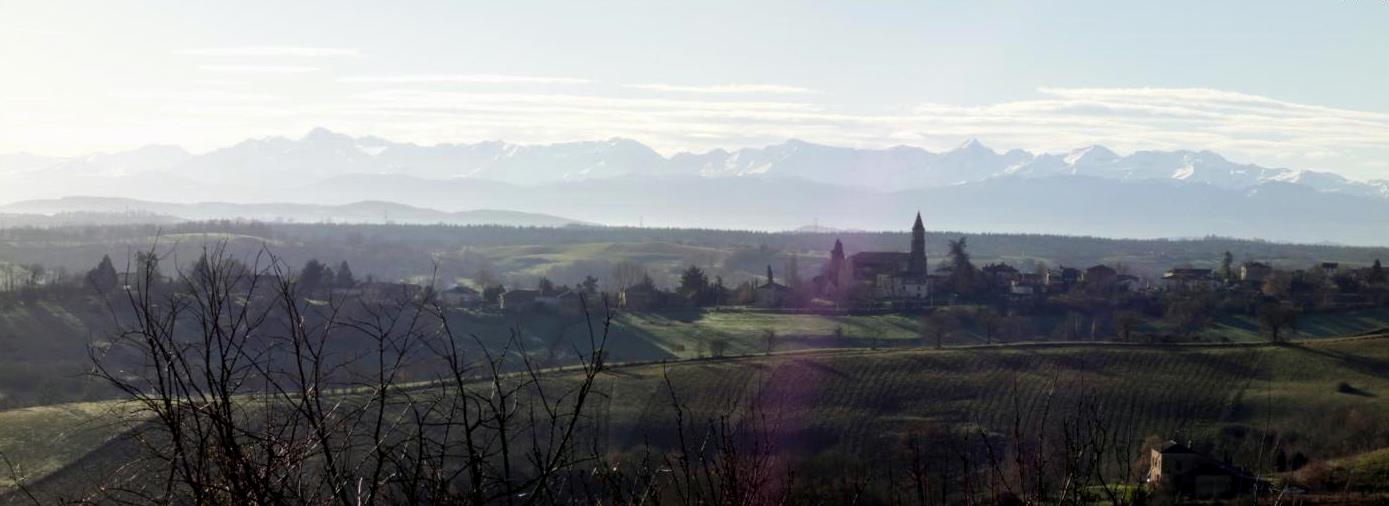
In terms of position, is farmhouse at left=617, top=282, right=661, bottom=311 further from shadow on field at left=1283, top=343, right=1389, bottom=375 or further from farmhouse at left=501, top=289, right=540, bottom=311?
shadow on field at left=1283, top=343, right=1389, bottom=375

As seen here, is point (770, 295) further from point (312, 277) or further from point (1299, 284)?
point (1299, 284)

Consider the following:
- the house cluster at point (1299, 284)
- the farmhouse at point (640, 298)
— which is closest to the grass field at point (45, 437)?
the farmhouse at point (640, 298)

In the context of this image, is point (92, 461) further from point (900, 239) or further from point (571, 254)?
point (900, 239)

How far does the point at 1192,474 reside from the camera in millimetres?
16812

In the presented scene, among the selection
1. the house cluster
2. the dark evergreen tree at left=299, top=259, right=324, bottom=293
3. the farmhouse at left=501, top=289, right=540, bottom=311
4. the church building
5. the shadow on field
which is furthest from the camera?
the church building

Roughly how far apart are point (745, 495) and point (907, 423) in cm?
2130

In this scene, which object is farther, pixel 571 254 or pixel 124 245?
pixel 571 254

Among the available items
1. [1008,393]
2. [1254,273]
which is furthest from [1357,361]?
[1254,273]

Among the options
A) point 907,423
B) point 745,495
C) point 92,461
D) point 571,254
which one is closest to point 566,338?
point 907,423

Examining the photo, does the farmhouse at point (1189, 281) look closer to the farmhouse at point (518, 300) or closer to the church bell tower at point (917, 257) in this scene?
the church bell tower at point (917, 257)

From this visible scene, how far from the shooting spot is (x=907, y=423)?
82.4 ft

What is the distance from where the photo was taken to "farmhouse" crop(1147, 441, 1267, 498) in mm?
15962

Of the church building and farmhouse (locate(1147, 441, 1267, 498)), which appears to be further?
the church building

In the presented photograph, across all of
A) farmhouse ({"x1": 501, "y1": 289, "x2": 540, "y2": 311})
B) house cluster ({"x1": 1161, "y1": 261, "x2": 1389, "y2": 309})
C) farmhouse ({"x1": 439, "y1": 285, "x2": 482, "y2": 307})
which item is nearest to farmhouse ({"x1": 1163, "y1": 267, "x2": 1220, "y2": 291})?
house cluster ({"x1": 1161, "y1": 261, "x2": 1389, "y2": 309})
